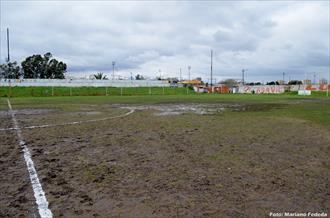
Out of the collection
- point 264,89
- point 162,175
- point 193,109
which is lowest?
point 162,175

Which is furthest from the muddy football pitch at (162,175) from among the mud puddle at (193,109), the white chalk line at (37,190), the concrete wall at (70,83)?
the concrete wall at (70,83)

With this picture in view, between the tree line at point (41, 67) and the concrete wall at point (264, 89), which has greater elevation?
the tree line at point (41, 67)

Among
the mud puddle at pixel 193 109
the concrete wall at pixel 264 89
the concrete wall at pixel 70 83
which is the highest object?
the concrete wall at pixel 70 83

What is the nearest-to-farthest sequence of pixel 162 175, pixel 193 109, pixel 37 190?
pixel 37 190, pixel 162 175, pixel 193 109

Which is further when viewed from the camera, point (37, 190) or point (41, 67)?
point (41, 67)

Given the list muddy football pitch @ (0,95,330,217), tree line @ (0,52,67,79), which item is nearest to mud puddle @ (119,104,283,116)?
muddy football pitch @ (0,95,330,217)

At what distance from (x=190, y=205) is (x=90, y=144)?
4.07 meters

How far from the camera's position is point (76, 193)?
12.5 ft

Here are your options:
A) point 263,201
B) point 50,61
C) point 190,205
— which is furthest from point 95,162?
point 50,61

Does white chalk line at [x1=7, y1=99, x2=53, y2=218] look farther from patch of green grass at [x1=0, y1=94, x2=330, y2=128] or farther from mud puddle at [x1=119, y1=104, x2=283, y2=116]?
mud puddle at [x1=119, y1=104, x2=283, y2=116]

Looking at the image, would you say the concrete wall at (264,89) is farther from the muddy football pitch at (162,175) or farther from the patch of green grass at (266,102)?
the muddy football pitch at (162,175)

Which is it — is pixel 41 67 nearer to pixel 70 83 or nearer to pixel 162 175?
pixel 70 83

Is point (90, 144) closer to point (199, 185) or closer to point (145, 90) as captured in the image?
point (199, 185)

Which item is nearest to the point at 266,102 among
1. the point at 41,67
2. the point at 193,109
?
the point at 193,109
